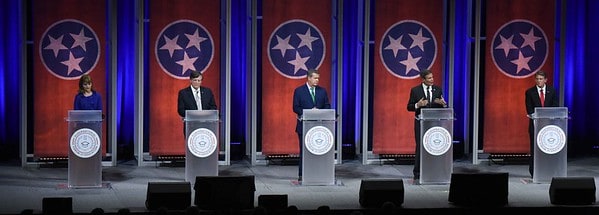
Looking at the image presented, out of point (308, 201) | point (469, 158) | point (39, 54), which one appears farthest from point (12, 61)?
point (469, 158)

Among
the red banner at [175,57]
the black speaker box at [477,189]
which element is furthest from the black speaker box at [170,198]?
the red banner at [175,57]

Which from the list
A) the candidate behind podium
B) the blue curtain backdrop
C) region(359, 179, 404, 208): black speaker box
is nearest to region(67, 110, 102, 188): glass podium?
the candidate behind podium

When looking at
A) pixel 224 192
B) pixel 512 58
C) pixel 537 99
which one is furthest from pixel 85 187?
pixel 512 58

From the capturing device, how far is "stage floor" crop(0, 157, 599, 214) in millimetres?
13648

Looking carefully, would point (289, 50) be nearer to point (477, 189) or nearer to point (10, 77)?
point (10, 77)

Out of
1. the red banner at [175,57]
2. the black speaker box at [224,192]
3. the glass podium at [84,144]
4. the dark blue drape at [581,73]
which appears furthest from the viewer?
the dark blue drape at [581,73]

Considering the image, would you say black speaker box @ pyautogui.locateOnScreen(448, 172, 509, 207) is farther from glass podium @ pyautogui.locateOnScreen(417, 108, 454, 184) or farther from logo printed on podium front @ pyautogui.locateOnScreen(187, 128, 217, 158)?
logo printed on podium front @ pyautogui.locateOnScreen(187, 128, 217, 158)

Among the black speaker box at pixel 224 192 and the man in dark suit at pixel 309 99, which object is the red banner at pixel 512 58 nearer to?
the man in dark suit at pixel 309 99

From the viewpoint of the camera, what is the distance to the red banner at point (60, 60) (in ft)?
52.5

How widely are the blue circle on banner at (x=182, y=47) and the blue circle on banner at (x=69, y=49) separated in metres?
0.87

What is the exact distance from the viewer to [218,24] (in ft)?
53.8

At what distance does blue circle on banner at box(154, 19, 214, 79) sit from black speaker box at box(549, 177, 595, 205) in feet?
17.3

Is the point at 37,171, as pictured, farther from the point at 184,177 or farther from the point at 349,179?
the point at 349,179

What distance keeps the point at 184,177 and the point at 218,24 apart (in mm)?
2187
